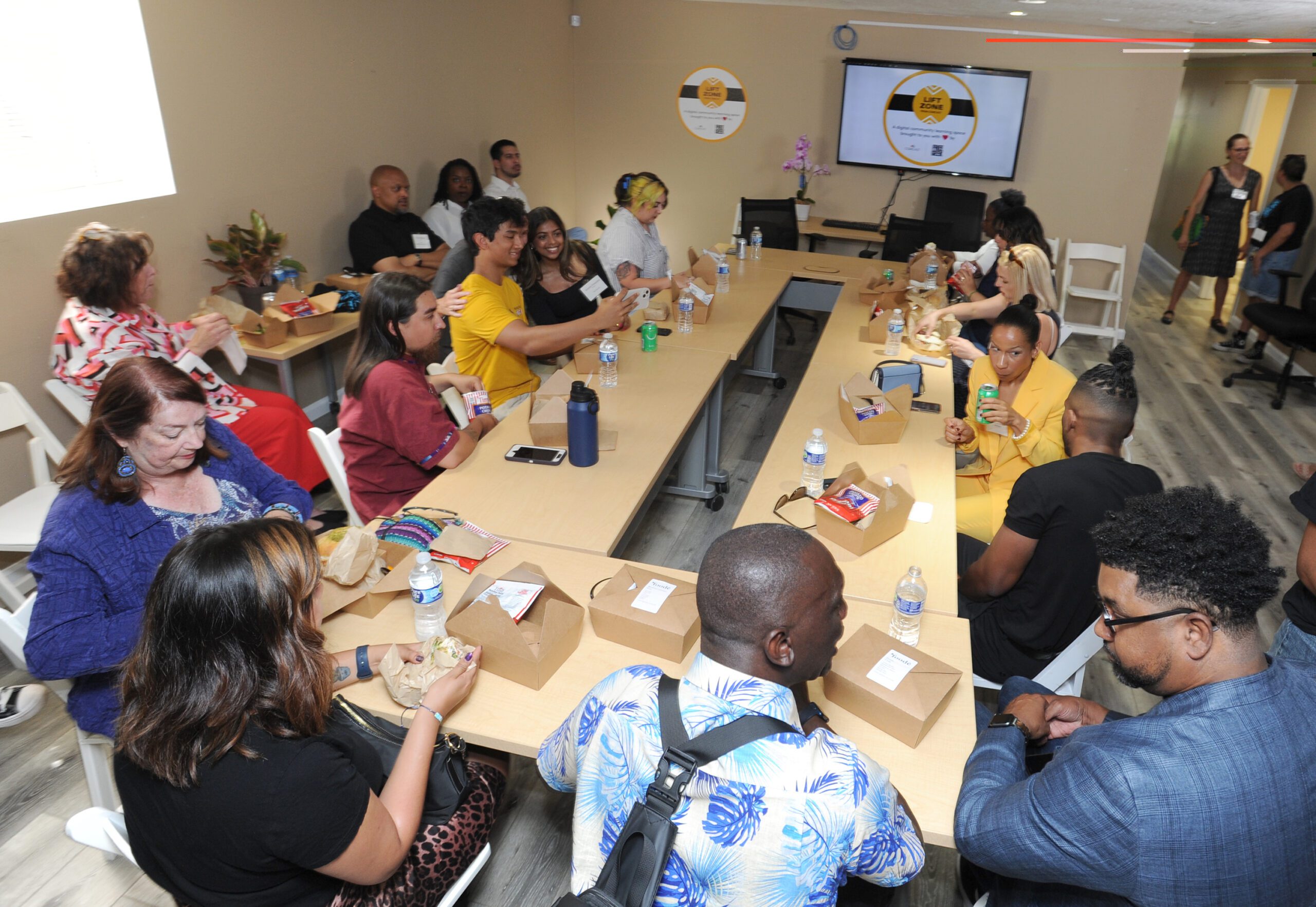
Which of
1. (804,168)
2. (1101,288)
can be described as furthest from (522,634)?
(1101,288)

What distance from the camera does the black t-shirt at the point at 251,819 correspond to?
1.25 meters

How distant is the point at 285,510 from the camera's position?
2.31 metres

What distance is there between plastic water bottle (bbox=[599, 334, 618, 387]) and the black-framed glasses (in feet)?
7.21

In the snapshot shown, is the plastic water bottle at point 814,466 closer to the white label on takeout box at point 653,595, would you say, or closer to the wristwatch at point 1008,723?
the white label on takeout box at point 653,595

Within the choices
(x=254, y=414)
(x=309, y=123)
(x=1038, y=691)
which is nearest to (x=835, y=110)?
(x=309, y=123)

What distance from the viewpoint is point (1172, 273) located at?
9359mm

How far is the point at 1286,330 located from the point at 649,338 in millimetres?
4301

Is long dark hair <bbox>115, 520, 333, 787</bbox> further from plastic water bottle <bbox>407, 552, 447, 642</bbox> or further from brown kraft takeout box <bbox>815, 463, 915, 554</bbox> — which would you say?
brown kraft takeout box <bbox>815, 463, 915, 554</bbox>

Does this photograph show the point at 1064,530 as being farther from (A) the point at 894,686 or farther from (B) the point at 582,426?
(B) the point at 582,426

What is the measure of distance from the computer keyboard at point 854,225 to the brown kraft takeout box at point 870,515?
4.97 metres

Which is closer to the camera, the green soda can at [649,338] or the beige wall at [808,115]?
the green soda can at [649,338]

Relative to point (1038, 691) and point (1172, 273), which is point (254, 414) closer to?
point (1038, 691)

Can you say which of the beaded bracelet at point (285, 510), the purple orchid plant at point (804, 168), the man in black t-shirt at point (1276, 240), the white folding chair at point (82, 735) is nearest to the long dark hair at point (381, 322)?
the beaded bracelet at point (285, 510)

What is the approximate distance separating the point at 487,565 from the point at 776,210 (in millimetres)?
5086
